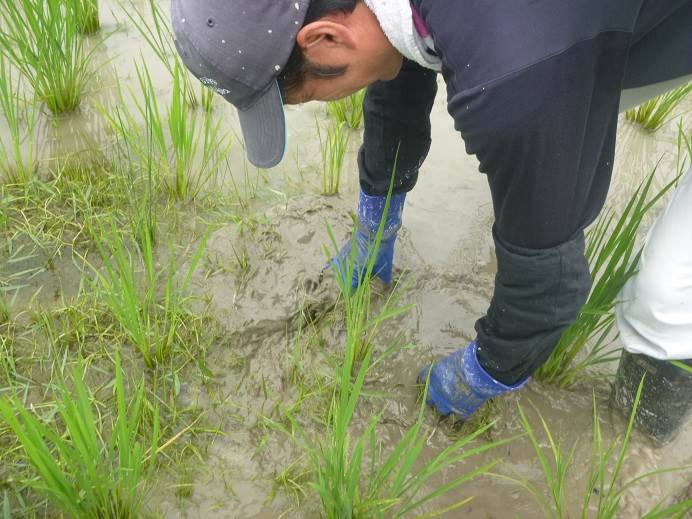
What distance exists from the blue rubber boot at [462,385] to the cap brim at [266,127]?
0.70 metres

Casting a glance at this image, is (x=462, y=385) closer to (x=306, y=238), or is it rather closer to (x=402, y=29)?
(x=306, y=238)

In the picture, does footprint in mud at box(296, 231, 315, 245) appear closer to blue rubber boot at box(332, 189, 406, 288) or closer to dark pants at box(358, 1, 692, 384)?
blue rubber boot at box(332, 189, 406, 288)

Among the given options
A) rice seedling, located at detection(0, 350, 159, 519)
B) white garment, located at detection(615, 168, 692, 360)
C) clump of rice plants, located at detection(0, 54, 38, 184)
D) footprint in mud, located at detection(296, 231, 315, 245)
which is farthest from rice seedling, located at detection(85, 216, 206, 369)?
white garment, located at detection(615, 168, 692, 360)

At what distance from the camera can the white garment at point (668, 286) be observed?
4.26ft

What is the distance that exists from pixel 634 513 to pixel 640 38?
1.15 meters

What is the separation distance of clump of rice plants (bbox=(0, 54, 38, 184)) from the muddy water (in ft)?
0.27

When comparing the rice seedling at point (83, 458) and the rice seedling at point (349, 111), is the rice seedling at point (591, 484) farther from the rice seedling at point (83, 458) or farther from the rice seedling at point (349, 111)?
the rice seedling at point (349, 111)

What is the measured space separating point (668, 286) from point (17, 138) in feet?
6.52

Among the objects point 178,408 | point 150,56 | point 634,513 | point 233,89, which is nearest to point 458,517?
point 634,513

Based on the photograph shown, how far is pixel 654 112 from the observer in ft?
8.10

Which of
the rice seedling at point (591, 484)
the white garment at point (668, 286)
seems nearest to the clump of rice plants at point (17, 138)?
the rice seedling at point (591, 484)

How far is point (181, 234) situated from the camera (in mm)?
2066

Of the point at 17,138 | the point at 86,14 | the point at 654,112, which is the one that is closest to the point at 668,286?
the point at 654,112

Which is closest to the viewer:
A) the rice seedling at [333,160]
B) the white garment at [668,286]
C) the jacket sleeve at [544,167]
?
the jacket sleeve at [544,167]
